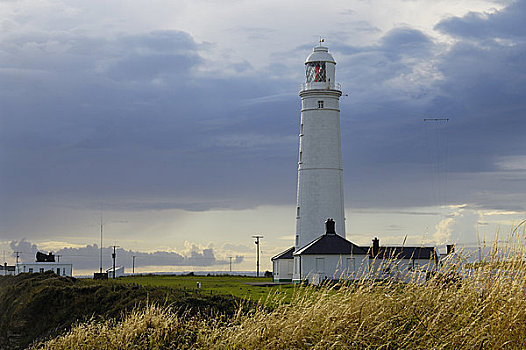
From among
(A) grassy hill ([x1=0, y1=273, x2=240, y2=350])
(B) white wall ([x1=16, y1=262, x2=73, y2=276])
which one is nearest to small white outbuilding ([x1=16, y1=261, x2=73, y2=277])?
(B) white wall ([x1=16, y1=262, x2=73, y2=276])

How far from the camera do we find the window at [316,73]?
47594 mm

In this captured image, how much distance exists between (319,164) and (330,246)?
19.6 feet

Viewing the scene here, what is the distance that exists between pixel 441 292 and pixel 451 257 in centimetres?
149

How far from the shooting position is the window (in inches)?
1874

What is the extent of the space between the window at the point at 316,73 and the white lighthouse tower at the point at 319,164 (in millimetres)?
85

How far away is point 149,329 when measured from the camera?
1381 centimetres

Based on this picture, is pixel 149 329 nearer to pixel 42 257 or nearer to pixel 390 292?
pixel 390 292

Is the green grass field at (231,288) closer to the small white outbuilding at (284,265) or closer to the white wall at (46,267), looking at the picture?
the small white outbuilding at (284,265)

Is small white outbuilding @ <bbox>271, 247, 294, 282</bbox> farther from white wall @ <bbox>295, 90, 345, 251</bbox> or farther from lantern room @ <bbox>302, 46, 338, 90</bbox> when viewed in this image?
lantern room @ <bbox>302, 46, 338, 90</bbox>

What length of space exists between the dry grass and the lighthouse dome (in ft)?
119

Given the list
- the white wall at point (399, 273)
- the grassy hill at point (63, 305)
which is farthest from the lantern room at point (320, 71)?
the white wall at point (399, 273)

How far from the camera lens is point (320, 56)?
48.2 meters

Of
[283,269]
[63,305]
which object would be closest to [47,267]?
[283,269]

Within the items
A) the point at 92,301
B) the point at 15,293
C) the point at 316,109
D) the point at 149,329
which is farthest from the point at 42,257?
the point at 149,329
